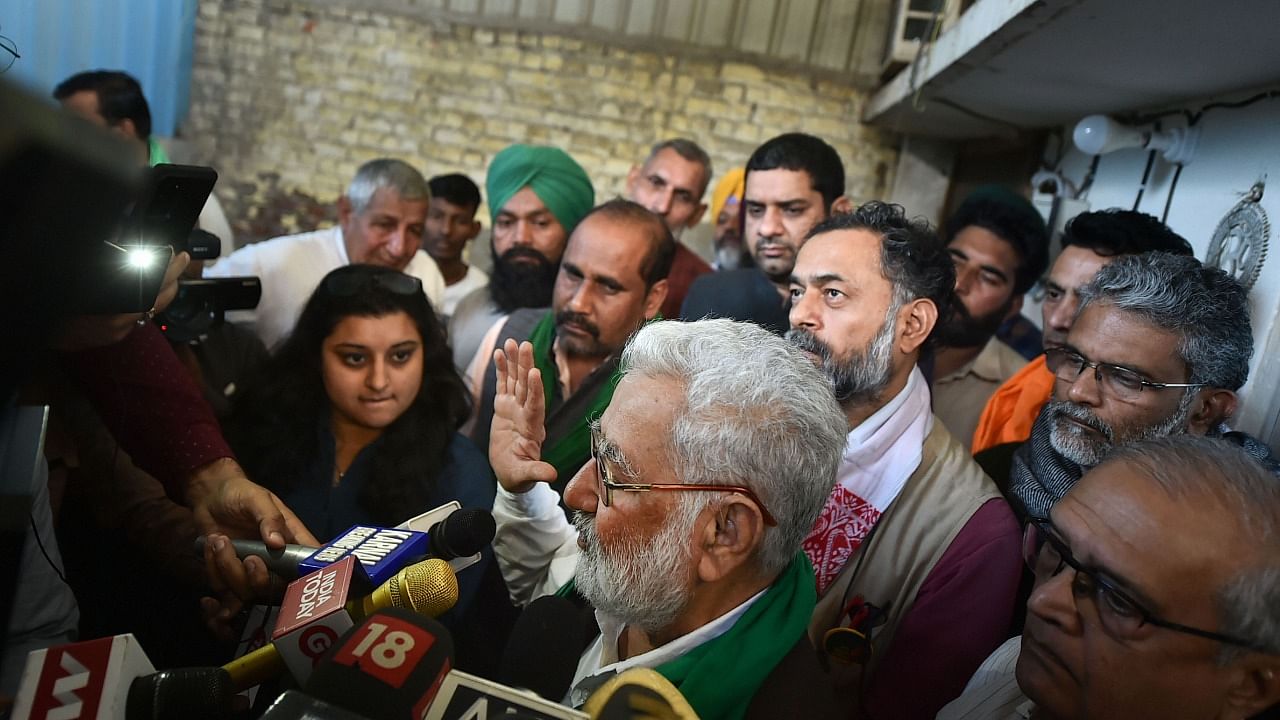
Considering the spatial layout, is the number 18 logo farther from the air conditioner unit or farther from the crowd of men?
the air conditioner unit

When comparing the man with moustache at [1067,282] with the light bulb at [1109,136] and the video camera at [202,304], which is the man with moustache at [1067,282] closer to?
the light bulb at [1109,136]

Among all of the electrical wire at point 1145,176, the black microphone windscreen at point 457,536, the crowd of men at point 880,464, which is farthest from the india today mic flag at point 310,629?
the electrical wire at point 1145,176

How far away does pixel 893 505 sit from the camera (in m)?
Answer: 1.75

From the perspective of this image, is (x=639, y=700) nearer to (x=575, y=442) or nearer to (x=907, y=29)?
(x=575, y=442)

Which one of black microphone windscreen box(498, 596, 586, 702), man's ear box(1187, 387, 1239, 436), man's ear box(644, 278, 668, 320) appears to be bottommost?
black microphone windscreen box(498, 596, 586, 702)

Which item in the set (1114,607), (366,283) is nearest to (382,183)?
(366,283)

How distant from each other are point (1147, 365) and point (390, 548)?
157 cm

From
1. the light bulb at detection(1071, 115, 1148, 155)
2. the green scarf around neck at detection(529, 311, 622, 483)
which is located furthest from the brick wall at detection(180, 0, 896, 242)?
the green scarf around neck at detection(529, 311, 622, 483)

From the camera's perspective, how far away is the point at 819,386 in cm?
125

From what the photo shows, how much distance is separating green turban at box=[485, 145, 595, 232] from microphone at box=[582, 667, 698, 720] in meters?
2.83

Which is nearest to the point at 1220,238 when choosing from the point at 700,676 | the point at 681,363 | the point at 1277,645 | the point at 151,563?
the point at 1277,645

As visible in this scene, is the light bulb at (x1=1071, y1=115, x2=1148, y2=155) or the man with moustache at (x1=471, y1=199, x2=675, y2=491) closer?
the man with moustache at (x1=471, y1=199, x2=675, y2=491)

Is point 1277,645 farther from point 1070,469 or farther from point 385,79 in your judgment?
point 385,79

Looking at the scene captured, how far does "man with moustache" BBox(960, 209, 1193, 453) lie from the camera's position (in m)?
2.27
